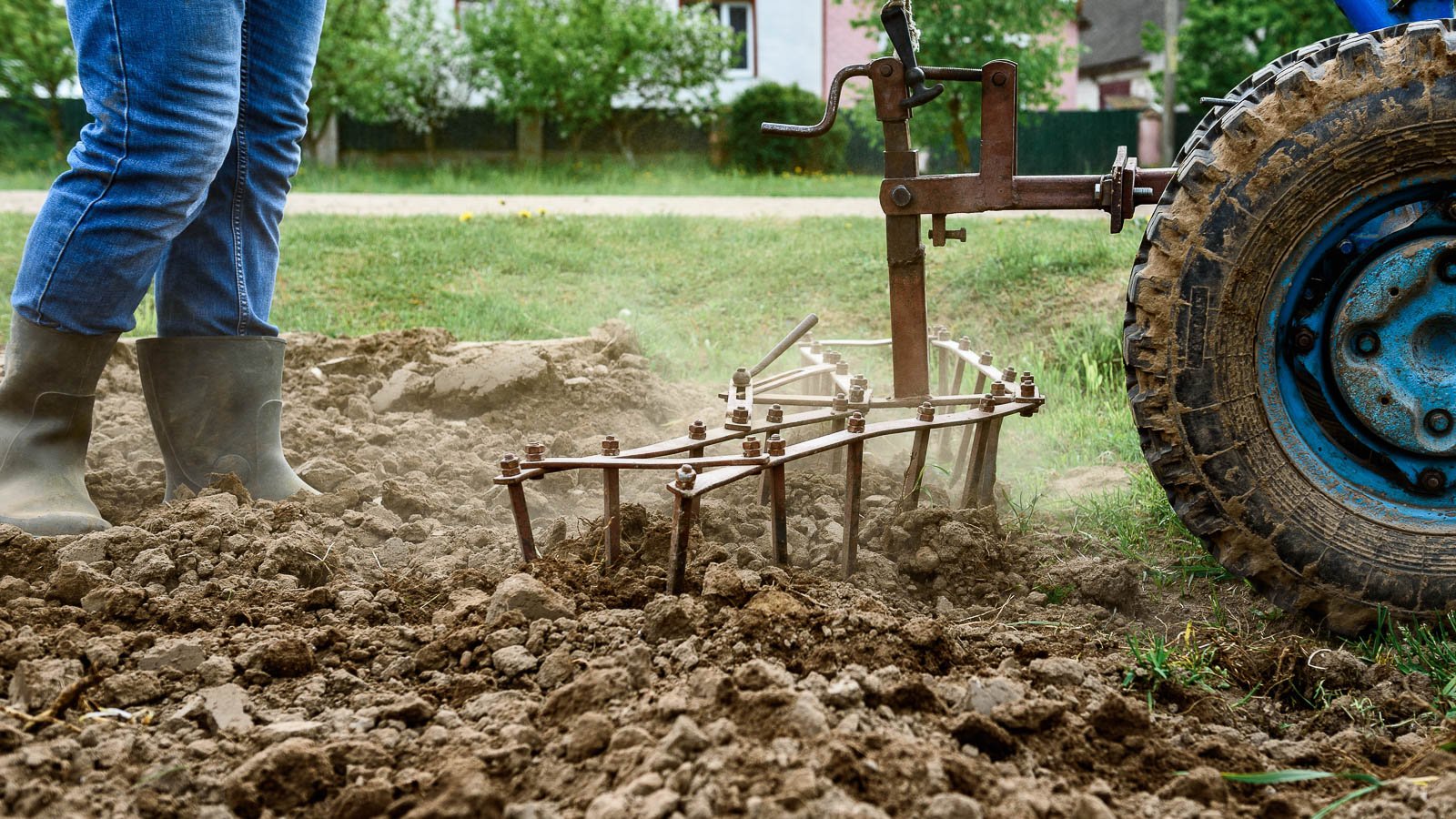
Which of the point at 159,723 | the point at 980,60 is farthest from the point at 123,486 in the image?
the point at 980,60

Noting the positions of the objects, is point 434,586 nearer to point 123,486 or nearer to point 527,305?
point 123,486

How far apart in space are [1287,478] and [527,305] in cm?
465

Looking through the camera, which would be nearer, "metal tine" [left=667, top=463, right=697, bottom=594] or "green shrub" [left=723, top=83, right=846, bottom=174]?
"metal tine" [left=667, top=463, right=697, bottom=594]

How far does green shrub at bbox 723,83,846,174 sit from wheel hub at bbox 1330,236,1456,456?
1696cm

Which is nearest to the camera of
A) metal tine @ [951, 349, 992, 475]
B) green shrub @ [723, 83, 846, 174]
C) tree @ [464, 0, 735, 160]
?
metal tine @ [951, 349, 992, 475]

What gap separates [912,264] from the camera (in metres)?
2.97

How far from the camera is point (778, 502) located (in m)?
2.50

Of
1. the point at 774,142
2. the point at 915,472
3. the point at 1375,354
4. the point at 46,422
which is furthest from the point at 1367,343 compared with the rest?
the point at 774,142

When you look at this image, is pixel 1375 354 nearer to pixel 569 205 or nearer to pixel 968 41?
pixel 569 205

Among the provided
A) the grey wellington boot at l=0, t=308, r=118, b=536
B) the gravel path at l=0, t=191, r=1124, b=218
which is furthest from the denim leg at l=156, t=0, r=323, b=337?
the gravel path at l=0, t=191, r=1124, b=218

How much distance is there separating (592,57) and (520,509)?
1704cm

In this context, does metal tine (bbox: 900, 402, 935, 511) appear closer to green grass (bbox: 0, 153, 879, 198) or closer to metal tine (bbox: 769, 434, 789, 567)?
metal tine (bbox: 769, 434, 789, 567)

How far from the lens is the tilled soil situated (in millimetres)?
1614

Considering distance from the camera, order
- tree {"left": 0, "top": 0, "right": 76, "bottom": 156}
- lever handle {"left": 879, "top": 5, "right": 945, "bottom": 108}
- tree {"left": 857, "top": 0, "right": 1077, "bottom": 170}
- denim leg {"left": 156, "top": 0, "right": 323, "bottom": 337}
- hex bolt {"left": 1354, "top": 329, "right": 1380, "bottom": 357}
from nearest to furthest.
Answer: hex bolt {"left": 1354, "top": 329, "right": 1380, "bottom": 357}
lever handle {"left": 879, "top": 5, "right": 945, "bottom": 108}
denim leg {"left": 156, "top": 0, "right": 323, "bottom": 337}
tree {"left": 857, "top": 0, "right": 1077, "bottom": 170}
tree {"left": 0, "top": 0, "right": 76, "bottom": 156}
